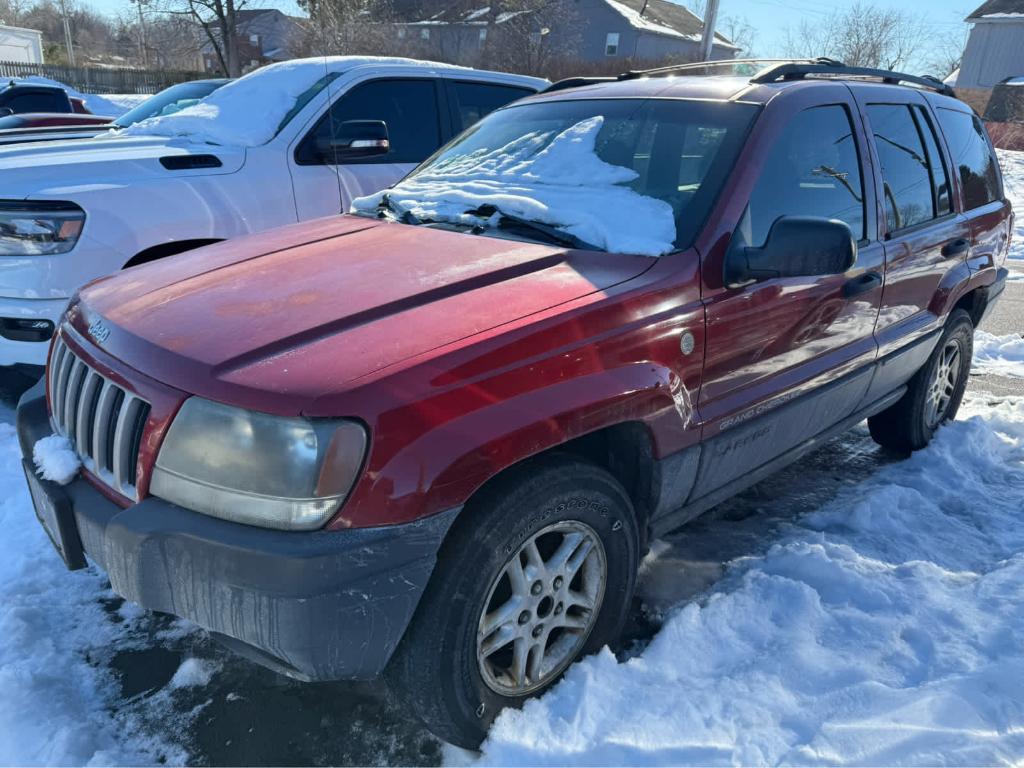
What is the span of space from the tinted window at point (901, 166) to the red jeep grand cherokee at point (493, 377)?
2 centimetres

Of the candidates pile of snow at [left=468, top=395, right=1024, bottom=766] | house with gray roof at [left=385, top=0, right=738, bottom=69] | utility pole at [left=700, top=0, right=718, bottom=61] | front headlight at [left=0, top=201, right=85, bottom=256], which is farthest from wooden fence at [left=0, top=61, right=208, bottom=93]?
pile of snow at [left=468, top=395, right=1024, bottom=766]

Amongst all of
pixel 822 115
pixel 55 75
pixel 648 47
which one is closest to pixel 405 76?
pixel 822 115

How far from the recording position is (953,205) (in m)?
3.94

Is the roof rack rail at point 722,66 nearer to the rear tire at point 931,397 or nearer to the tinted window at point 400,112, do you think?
the rear tire at point 931,397

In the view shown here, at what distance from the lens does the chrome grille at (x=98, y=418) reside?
197cm

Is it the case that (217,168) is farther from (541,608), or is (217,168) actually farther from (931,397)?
(931,397)

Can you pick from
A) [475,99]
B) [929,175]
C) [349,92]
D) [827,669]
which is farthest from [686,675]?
[475,99]

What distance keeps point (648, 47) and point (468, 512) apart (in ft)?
151

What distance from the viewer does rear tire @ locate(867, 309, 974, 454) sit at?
4094mm

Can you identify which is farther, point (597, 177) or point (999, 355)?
point (999, 355)

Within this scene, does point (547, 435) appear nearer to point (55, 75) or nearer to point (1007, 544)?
point (1007, 544)

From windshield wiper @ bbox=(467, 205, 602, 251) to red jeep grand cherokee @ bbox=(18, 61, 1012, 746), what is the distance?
0.5 inches

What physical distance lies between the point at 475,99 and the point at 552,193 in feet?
10.1

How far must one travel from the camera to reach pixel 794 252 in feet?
8.06
